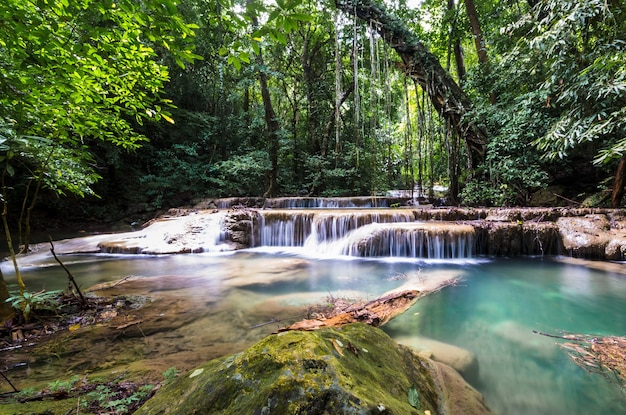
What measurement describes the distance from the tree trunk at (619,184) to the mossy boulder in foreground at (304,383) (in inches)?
326

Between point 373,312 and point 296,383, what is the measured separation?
80.0 inches

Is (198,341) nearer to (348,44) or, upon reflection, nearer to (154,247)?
(154,247)

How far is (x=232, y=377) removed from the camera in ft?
3.50

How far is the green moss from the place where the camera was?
91 centimetres

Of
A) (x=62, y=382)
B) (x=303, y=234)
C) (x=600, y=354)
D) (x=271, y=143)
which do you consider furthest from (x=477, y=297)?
(x=271, y=143)

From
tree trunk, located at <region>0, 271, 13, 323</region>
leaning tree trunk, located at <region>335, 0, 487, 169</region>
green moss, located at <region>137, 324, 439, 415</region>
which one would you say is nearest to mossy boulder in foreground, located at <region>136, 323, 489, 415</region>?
green moss, located at <region>137, 324, 439, 415</region>

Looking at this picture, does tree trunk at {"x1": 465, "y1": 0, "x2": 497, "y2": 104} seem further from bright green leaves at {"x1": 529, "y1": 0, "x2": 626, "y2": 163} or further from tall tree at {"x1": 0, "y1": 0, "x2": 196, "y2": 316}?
tall tree at {"x1": 0, "y1": 0, "x2": 196, "y2": 316}

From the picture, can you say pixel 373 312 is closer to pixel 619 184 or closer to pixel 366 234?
pixel 366 234

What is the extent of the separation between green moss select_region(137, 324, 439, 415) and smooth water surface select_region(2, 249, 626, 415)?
Answer: 116cm

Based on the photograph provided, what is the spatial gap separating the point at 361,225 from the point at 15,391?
6658 mm

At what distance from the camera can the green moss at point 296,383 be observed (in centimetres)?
91

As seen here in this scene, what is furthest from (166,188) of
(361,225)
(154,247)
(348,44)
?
(348,44)

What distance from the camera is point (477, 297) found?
4.01m

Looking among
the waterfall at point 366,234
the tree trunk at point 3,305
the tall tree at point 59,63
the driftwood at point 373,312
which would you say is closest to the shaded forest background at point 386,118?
the tall tree at point 59,63
